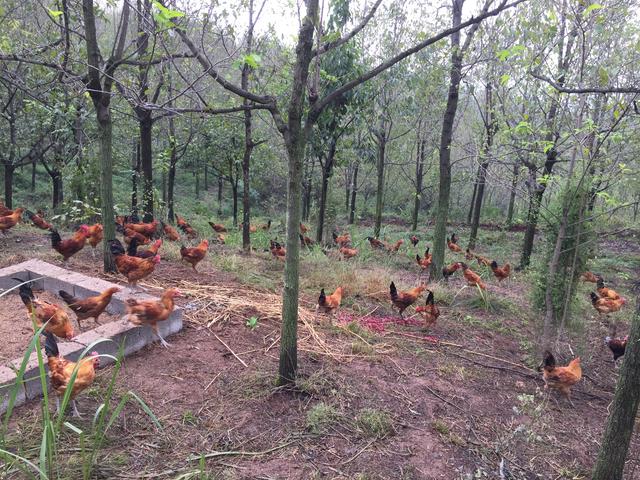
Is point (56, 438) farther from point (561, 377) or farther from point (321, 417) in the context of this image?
point (561, 377)

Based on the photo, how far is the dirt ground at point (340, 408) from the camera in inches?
119

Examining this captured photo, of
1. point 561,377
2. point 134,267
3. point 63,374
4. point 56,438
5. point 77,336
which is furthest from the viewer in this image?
point 134,267

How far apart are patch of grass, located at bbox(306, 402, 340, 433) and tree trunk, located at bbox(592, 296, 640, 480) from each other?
190 cm

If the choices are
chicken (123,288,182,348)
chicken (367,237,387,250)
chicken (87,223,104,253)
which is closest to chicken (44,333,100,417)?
chicken (123,288,182,348)

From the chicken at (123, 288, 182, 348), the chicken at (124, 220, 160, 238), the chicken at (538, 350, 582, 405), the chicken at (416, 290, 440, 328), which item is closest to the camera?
the chicken at (123, 288, 182, 348)

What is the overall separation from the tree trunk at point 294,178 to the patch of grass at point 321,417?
42 cm

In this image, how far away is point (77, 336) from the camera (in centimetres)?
413

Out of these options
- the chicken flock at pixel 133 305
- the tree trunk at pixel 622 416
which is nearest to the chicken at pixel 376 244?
the chicken flock at pixel 133 305

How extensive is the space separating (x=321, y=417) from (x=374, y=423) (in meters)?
0.43

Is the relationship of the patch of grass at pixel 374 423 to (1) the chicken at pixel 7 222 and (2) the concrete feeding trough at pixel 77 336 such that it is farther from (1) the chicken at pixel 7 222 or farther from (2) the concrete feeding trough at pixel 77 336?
(1) the chicken at pixel 7 222

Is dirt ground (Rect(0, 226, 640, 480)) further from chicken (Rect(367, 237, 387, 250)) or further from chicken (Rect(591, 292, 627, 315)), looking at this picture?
chicken (Rect(367, 237, 387, 250))

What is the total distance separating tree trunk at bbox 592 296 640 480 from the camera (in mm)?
2723

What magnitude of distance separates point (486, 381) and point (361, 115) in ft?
25.0

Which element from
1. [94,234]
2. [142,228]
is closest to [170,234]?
[142,228]
